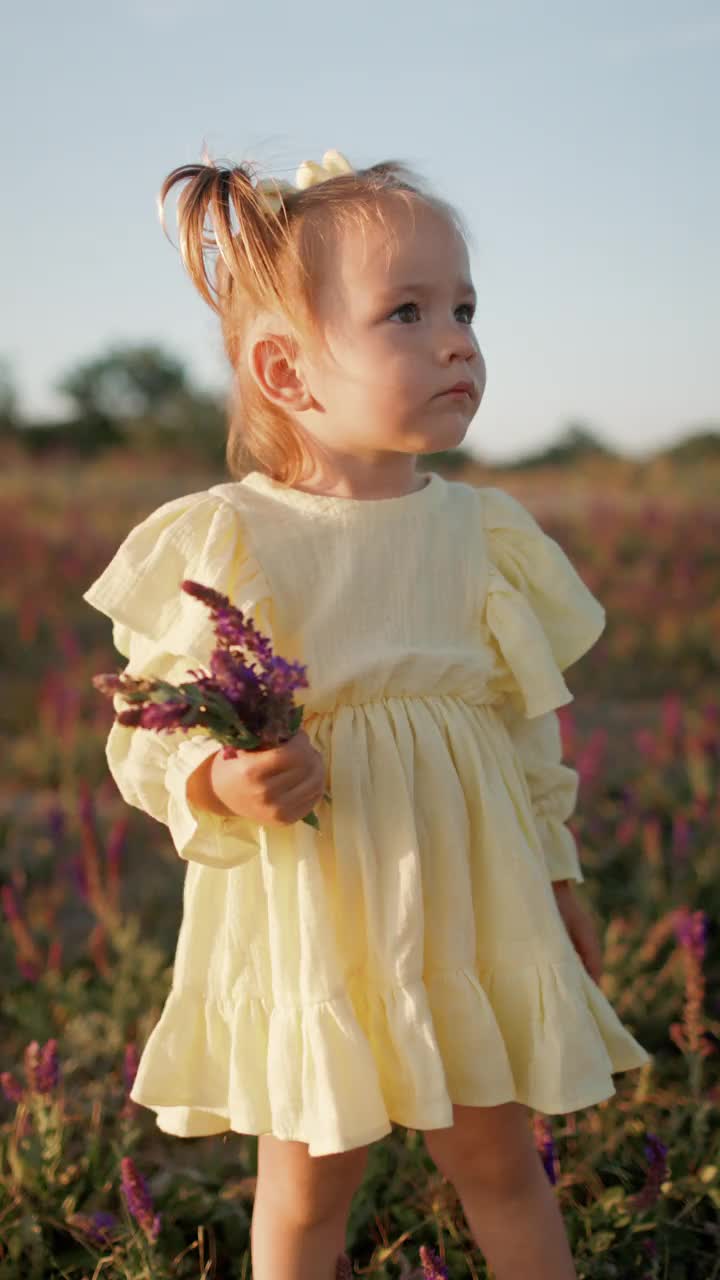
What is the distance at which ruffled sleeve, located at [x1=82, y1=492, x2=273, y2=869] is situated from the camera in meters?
1.65

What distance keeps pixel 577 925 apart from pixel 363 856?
511 mm

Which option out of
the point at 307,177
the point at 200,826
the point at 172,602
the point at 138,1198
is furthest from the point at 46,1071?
the point at 307,177

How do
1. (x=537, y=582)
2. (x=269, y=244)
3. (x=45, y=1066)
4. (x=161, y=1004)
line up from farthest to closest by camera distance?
(x=161, y=1004), (x=45, y=1066), (x=537, y=582), (x=269, y=244)

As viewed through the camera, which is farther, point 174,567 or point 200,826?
point 174,567

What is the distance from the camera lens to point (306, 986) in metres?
1.59

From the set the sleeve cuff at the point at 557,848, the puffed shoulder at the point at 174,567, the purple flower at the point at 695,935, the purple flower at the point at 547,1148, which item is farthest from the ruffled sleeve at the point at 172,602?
the purple flower at the point at 695,935

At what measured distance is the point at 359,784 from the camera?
1663mm

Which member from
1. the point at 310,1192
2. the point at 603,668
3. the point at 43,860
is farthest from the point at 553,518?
the point at 310,1192

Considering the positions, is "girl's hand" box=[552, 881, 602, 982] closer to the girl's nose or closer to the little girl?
the little girl

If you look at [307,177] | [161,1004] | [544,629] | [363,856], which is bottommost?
[161,1004]

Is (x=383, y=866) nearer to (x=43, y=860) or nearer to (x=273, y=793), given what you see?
(x=273, y=793)

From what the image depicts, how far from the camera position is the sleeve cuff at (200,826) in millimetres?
1597

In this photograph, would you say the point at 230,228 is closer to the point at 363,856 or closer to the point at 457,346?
the point at 457,346

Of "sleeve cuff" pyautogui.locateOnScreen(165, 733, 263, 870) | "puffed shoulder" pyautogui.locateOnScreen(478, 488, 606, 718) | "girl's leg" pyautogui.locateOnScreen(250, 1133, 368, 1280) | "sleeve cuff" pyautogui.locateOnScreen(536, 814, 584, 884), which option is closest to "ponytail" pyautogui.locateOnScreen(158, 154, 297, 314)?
"puffed shoulder" pyautogui.locateOnScreen(478, 488, 606, 718)
